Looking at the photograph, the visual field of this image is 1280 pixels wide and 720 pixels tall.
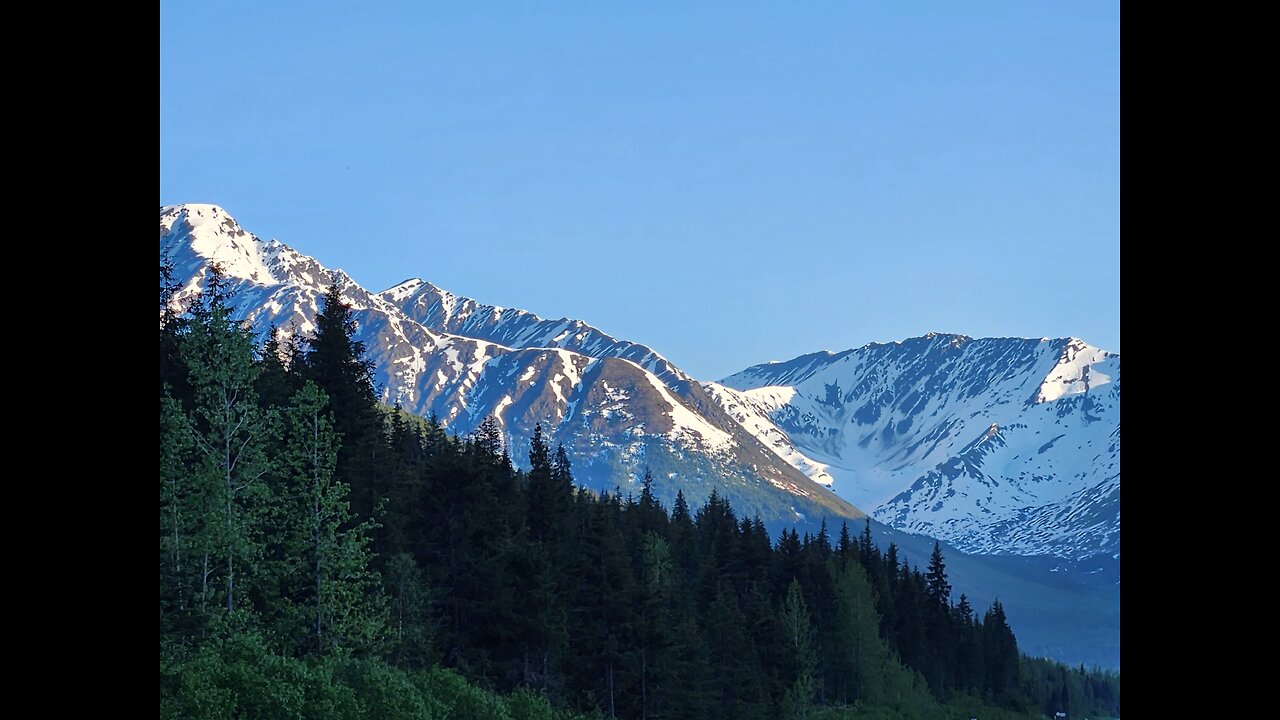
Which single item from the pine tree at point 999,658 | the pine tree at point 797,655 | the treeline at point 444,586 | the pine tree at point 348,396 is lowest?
the pine tree at point 999,658

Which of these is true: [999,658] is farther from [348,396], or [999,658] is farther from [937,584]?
[348,396]

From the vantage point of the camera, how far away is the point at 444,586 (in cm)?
6956

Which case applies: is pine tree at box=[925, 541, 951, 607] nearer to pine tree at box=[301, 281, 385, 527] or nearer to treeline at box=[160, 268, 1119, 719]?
treeline at box=[160, 268, 1119, 719]

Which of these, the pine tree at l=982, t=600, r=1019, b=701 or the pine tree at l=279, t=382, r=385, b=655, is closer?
the pine tree at l=279, t=382, r=385, b=655

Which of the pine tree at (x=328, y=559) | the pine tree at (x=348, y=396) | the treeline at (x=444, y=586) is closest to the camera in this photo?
the treeline at (x=444, y=586)

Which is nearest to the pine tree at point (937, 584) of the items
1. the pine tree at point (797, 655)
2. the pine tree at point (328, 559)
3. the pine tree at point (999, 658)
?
the pine tree at point (999, 658)

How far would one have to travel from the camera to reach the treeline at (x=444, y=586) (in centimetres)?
3788

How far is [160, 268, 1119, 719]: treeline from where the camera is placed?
3788cm

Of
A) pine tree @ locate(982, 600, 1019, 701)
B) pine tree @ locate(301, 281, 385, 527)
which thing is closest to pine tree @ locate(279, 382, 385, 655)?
pine tree @ locate(301, 281, 385, 527)

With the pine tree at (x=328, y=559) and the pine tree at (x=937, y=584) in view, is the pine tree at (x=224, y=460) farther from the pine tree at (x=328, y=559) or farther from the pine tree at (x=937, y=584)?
the pine tree at (x=937, y=584)

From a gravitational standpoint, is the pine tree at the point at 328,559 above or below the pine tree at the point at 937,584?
above
